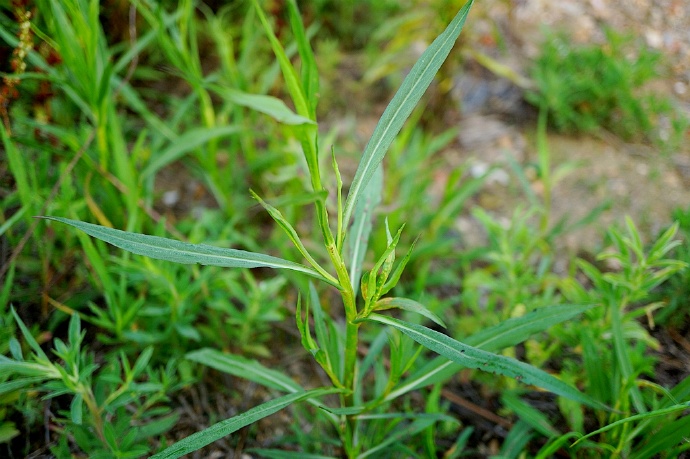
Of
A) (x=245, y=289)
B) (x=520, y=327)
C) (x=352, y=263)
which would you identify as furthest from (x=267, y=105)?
(x=245, y=289)

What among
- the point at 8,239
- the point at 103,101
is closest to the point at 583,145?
the point at 103,101

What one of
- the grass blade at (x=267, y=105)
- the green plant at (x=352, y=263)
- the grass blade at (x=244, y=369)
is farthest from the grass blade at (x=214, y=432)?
the grass blade at (x=267, y=105)

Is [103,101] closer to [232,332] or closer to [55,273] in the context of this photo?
[55,273]

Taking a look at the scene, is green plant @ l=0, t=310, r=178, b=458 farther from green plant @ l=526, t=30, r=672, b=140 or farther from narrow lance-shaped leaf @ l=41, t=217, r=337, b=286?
green plant @ l=526, t=30, r=672, b=140

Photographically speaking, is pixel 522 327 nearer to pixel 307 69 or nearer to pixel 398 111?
pixel 398 111

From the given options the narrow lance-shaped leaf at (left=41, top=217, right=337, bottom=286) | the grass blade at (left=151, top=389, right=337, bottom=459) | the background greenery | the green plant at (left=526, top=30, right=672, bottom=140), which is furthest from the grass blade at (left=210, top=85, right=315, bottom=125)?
the green plant at (left=526, top=30, right=672, bottom=140)

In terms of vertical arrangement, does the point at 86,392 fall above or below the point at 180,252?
below
